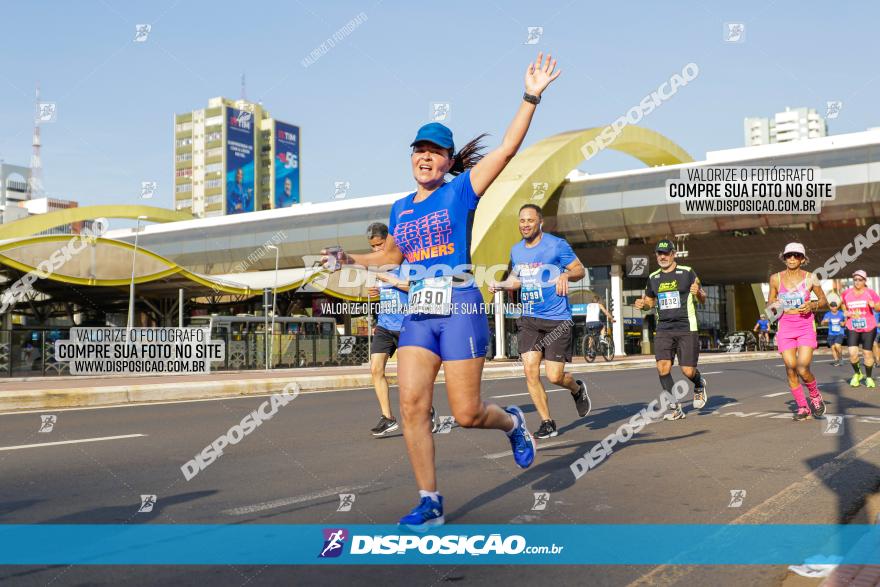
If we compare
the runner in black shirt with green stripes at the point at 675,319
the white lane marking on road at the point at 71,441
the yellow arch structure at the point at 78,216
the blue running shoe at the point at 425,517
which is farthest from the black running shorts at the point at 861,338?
the yellow arch structure at the point at 78,216

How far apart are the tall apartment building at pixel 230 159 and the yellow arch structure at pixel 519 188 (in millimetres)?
116046

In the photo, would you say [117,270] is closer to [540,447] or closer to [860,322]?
[860,322]

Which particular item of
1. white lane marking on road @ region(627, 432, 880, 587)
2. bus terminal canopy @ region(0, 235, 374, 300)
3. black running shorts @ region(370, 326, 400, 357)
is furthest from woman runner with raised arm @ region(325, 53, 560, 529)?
bus terminal canopy @ region(0, 235, 374, 300)

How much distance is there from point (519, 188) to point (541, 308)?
30666mm

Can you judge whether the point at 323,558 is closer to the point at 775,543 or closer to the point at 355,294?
the point at 775,543

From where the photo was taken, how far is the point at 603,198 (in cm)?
3878

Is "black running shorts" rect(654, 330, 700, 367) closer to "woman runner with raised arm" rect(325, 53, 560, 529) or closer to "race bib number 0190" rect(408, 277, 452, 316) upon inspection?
"woman runner with raised arm" rect(325, 53, 560, 529)

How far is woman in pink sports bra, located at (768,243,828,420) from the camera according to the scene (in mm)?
8789

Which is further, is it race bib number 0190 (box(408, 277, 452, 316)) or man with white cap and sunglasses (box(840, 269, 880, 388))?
man with white cap and sunglasses (box(840, 269, 880, 388))

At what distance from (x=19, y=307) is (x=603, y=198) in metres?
25.0

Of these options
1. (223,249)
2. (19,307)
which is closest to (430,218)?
(19,307)

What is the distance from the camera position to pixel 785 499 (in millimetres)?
4559

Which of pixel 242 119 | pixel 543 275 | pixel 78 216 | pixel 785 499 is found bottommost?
pixel 785 499

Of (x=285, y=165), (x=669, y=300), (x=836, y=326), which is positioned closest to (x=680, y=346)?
(x=669, y=300)
